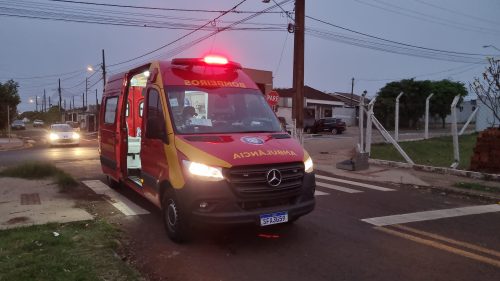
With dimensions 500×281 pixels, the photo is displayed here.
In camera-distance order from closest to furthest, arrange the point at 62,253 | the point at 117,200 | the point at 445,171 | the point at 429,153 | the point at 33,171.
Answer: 1. the point at 62,253
2. the point at 117,200
3. the point at 33,171
4. the point at 445,171
5. the point at 429,153

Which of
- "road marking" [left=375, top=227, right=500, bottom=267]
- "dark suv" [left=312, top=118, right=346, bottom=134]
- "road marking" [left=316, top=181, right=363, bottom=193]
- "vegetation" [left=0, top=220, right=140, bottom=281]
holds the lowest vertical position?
"road marking" [left=375, top=227, right=500, bottom=267]

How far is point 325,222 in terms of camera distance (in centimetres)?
701

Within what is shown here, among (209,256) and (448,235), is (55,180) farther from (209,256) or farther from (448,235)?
(448,235)

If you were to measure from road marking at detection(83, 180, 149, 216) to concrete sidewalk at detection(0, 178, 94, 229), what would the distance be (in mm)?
726

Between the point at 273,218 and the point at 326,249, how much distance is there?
87 centimetres

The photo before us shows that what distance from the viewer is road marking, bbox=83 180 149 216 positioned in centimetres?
776

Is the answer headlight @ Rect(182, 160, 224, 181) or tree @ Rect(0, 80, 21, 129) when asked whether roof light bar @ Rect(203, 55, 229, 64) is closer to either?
headlight @ Rect(182, 160, 224, 181)

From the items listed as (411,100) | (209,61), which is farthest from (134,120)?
(411,100)

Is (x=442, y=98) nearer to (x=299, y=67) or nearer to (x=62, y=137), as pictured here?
(x=299, y=67)

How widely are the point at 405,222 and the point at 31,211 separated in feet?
20.9

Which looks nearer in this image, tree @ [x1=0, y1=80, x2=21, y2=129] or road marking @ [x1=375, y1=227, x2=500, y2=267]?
road marking @ [x1=375, y1=227, x2=500, y2=267]

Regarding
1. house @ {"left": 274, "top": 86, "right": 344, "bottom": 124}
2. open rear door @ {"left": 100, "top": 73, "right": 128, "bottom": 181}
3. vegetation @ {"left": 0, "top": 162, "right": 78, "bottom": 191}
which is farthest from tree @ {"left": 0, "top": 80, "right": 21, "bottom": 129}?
open rear door @ {"left": 100, "top": 73, "right": 128, "bottom": 181}

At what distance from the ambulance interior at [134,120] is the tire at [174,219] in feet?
9.12

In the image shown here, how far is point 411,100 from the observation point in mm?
45906
